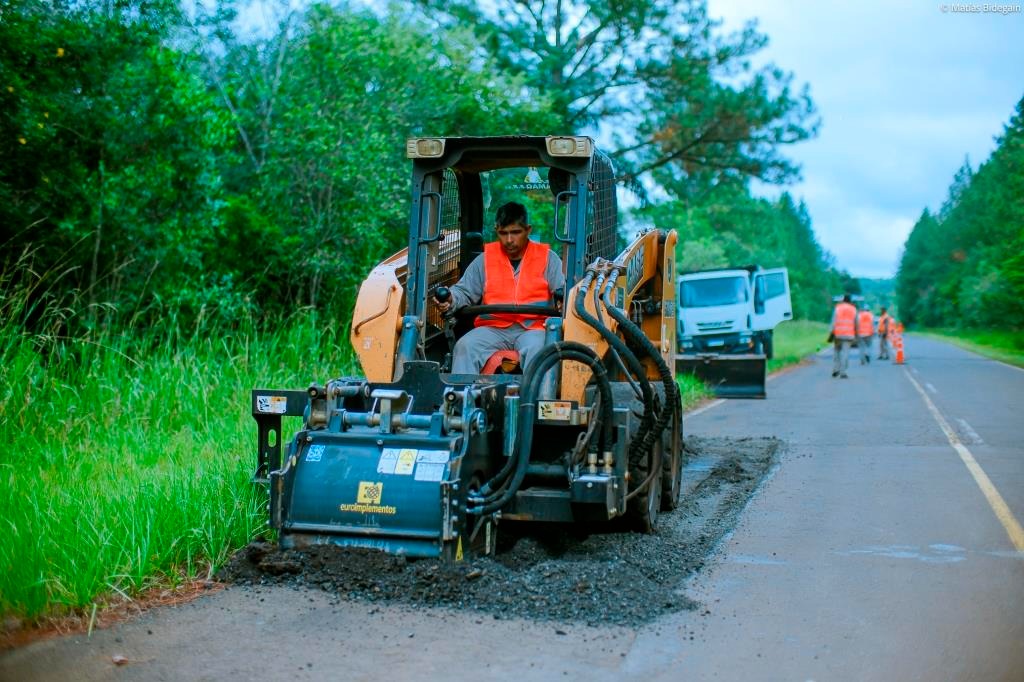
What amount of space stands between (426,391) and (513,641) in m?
2.13

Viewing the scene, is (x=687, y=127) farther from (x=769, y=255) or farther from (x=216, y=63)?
(x=769, y=255)

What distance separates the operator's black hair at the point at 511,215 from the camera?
7902 mm

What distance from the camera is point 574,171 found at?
7785mm

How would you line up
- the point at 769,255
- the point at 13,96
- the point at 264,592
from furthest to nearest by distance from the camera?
1. the point at 769,255
2. the point at 13,96
3. the point at 264,592

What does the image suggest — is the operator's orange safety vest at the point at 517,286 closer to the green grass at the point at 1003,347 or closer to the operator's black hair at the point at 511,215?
the operator's black hair at the point at 511,215

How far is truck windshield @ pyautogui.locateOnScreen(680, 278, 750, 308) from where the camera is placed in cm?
2952

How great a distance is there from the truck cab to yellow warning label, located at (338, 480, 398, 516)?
75.6 feet

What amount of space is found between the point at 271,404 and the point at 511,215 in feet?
7.16

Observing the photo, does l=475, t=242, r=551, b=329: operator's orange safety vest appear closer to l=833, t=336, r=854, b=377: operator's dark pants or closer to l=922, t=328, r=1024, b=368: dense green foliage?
l=833, t=336, r=854, b=377: operator's dark pants

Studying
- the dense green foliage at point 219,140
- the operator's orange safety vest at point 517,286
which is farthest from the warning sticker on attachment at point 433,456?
the dense green foliage at point 219,140

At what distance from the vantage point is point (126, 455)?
367 inches

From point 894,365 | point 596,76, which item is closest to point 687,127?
point 596,76

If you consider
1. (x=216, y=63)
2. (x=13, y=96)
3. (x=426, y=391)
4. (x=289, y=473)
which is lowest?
(x=289, y=473)

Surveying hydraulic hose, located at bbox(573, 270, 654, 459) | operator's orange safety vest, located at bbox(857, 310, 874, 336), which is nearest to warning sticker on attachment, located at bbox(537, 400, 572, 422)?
hydraulic hose, located at bbox(573, 270, 654, 459)
